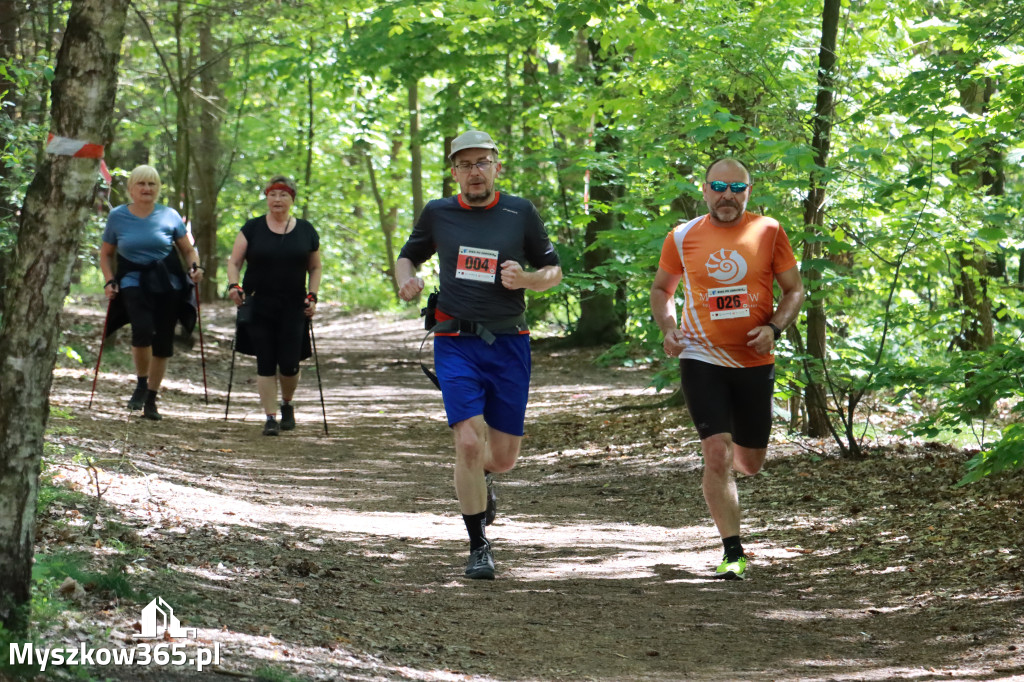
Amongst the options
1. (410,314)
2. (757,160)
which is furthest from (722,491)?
(410,314)

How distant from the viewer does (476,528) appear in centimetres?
580

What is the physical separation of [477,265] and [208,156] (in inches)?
833

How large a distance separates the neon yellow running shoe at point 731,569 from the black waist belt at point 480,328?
5.82ft

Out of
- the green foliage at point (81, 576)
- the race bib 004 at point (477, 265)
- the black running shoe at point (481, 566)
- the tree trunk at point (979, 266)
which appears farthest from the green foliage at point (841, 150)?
the green foliage at point (81, 576)

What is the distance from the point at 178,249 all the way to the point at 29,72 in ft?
7.21

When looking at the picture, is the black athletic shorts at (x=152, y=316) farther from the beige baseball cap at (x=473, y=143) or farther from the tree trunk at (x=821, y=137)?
the tree trunk at (x=821, y=137)

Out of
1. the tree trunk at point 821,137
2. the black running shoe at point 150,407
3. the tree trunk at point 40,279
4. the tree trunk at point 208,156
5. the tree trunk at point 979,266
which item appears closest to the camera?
the tree trunk at point 40,279

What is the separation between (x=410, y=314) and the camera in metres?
29.7

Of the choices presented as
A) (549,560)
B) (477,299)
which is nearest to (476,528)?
(549,560)

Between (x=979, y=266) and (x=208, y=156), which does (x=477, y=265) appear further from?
(x=208, y=156)

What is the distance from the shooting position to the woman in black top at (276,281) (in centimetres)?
999

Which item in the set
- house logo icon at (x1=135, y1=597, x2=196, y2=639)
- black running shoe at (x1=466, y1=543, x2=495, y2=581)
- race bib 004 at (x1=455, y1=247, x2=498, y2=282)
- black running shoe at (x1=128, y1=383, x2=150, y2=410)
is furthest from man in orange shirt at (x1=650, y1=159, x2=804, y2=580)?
black running shoe at (x1=128, y1=383, x2=150, y2=410)

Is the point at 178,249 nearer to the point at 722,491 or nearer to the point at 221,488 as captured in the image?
the point at 221,488

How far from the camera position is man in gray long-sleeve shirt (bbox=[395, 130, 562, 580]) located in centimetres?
570
